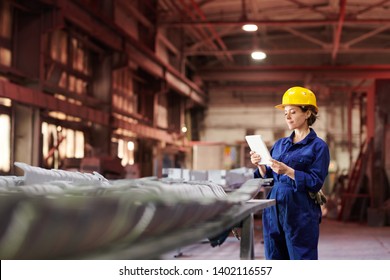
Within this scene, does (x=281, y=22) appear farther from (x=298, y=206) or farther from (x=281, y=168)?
(x=281, y=168)

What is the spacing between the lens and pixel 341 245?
760 cm

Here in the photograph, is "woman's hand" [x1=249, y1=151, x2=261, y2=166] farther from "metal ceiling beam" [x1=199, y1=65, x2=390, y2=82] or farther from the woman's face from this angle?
"metal ceiling beam" [x1=199, y1=65, x2=390, y2=82]

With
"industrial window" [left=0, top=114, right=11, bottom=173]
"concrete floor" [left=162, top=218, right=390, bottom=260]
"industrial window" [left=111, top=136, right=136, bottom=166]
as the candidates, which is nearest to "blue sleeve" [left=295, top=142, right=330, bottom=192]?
"concrete floor" [left=162, top=218, right=390, bottom=260]

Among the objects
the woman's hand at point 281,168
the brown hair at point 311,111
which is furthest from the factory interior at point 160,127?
the brown hair at point 311,111

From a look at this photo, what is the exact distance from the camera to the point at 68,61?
9.09m

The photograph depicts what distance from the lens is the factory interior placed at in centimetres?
125

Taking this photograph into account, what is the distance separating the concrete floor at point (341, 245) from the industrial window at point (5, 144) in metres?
2.59

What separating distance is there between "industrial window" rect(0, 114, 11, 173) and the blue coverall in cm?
486

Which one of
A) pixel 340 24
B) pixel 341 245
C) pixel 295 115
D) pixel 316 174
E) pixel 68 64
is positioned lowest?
pixel 341 245

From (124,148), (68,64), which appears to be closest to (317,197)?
(68,64)

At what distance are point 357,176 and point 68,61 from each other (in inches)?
228

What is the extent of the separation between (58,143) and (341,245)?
163 inches

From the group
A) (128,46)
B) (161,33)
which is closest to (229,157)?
(161,33)
